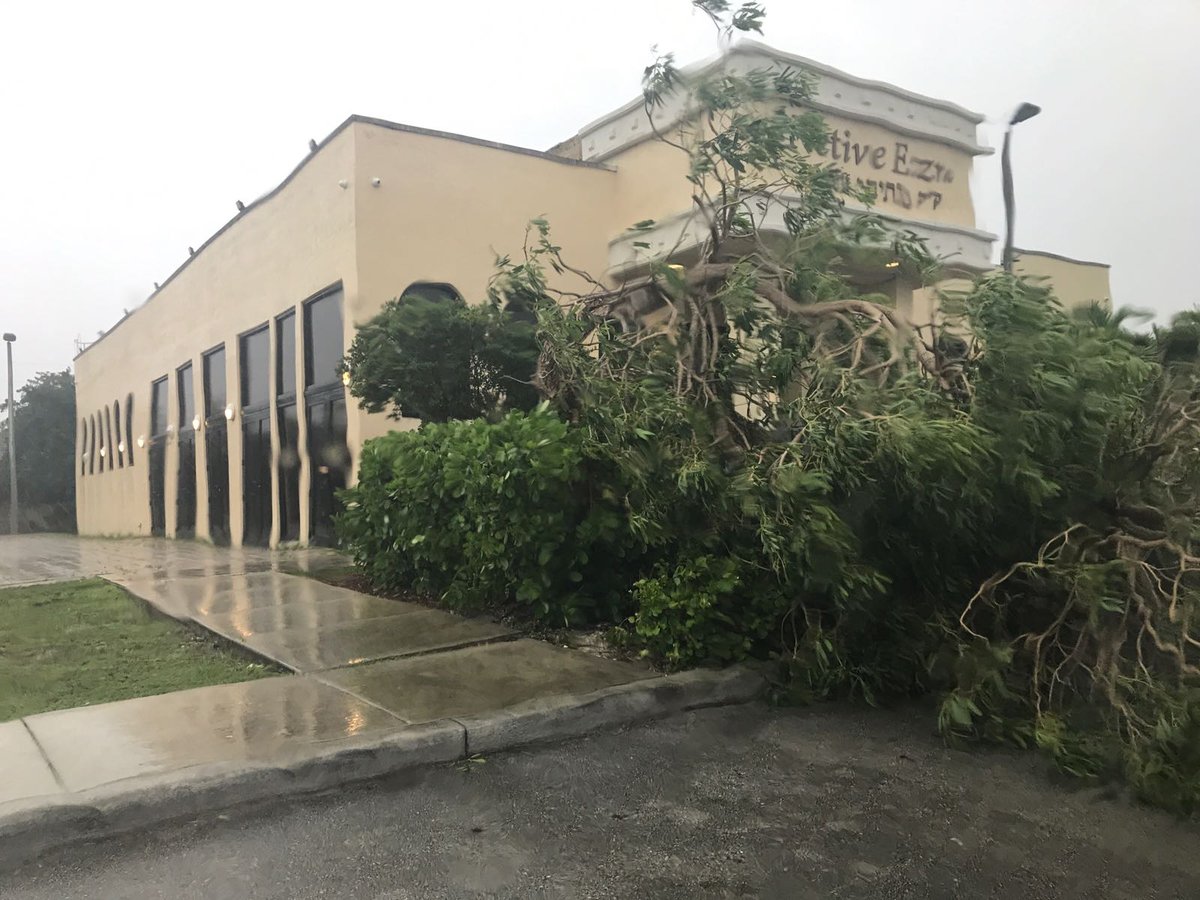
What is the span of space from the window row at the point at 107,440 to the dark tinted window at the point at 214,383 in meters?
6.17

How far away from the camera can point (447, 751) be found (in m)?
4.43

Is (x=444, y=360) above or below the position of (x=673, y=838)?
above

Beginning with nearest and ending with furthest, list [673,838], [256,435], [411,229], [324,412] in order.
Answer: [673,838]
[411,229]
[324,412]
[256,435]

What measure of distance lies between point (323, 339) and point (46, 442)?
37.1 metres

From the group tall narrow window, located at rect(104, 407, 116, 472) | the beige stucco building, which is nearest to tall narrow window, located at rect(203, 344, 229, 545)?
the beige stucco building

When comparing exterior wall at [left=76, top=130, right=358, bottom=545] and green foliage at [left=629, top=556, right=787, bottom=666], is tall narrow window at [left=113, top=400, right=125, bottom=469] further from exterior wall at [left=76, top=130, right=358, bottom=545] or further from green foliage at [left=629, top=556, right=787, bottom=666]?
green foliage at [left=629, top=556, right=787, bottom=666]

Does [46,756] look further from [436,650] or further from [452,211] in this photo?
[452,211]

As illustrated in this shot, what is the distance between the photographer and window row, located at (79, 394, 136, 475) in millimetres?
26284

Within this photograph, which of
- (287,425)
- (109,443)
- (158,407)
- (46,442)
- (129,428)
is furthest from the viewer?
(46,442)

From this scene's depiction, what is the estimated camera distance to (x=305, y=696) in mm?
5164

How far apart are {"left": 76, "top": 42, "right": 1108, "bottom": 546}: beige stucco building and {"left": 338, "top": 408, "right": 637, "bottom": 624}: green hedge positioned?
10.2 feet

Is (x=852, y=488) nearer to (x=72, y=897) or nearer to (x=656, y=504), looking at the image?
(x=656, y=504)

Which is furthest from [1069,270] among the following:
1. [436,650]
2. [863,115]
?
[436,650]

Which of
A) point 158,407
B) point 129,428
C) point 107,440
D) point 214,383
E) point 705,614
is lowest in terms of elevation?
point 705,614
